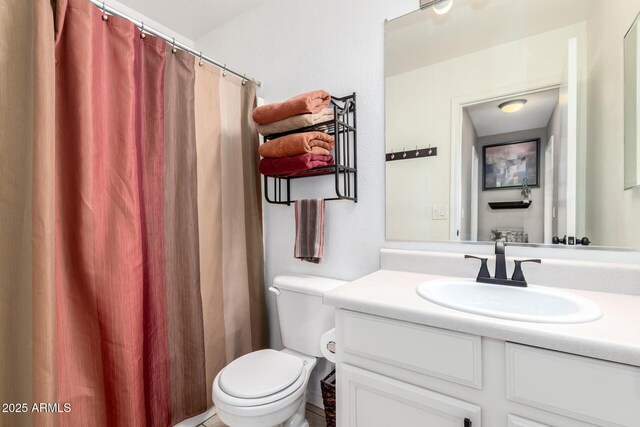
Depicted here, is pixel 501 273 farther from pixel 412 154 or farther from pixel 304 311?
pixel 304 311

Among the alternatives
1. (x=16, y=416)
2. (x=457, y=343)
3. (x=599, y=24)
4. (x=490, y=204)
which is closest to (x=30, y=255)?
(x=16, y=416)

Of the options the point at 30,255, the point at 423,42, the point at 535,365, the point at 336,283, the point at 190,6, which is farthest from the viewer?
the point at 190,6

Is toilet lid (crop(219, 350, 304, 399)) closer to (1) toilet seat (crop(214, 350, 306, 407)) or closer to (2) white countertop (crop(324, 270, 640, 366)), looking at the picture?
(1) toilet seat (crop(214, 350, 306, 407))

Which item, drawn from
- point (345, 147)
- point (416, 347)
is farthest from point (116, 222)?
point (416, 347)

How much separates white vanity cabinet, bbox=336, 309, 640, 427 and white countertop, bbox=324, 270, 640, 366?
3 centimetres

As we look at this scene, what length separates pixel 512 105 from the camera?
1169 millimetres

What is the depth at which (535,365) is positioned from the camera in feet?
2.26

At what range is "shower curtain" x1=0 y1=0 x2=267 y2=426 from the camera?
0.94 meters

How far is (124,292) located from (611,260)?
1.82 meters

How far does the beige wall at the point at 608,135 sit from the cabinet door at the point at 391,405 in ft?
2.63

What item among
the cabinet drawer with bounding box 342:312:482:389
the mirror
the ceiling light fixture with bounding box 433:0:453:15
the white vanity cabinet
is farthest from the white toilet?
the ceiling light fixture with bounding box 433:0:453:15

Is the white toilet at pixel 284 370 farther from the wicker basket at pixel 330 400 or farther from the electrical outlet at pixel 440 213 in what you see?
the electrical outlet at pixel 440 213

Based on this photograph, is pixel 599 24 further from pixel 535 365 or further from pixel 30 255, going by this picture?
pixel 30 255

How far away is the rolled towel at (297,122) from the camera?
1385 millimetres
